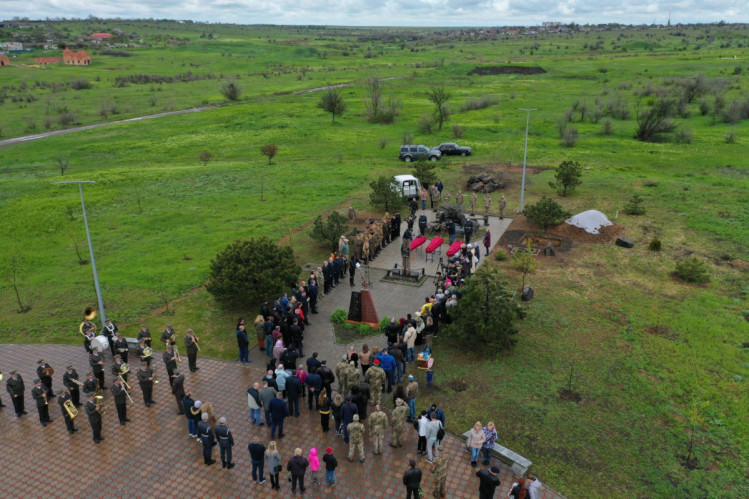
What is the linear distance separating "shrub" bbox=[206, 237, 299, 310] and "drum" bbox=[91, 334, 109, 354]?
3.82m

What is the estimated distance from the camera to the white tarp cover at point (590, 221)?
25188mm

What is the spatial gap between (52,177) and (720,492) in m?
44.6

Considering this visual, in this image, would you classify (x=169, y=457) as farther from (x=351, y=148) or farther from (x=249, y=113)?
(x=249, y=113)

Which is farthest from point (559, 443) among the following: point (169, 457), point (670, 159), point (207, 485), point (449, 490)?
point (670, 159)

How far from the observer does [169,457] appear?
12258 millimetres

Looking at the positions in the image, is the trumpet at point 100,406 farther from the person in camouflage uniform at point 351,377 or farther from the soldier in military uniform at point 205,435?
the person in camouflage uniform at point 351,377

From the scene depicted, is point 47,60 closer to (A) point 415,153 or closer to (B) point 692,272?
(A) point 415,153

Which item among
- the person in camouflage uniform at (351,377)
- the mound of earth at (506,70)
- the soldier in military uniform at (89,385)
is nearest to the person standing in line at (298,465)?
the person in camouflage uniform at (351,377)

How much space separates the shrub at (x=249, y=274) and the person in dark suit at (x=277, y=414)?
21.6ft

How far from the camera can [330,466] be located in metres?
10.8

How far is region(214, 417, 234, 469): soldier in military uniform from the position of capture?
37.1ft

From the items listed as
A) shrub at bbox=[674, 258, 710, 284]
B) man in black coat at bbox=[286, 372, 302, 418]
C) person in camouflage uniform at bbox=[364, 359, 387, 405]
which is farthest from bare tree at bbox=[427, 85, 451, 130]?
man in black coat at bbox=[286, 372, 302, 418]

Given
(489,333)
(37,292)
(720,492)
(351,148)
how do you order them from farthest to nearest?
(351,148)
(37,292)
(489,333)
(720,492)

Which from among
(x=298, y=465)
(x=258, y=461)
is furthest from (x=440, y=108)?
(x=298, y=465)
